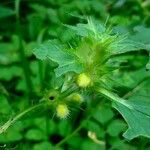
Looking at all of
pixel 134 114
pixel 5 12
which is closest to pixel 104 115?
pixel 134 114

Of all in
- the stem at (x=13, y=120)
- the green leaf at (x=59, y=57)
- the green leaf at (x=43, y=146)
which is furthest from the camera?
the green leaf at (x=43, y=146)

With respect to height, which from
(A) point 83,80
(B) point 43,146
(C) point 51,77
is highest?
(A) point 83,80

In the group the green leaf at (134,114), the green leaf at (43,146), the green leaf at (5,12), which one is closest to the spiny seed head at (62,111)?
the green leaf at (134,114)

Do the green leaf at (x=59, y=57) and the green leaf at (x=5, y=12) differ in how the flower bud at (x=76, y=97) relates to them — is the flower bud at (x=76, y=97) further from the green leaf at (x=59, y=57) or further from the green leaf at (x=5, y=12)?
the green leaf at (x=5, y=12)

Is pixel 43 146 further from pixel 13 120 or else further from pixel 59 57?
pixel 59 57

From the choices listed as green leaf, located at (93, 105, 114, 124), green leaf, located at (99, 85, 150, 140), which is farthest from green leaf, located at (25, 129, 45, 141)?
green leaf, located at (99, 85, 150, 140)

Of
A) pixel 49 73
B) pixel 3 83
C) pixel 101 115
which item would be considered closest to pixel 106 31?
pixel 101 115

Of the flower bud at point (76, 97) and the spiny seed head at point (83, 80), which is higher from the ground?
the spiny seed head at point (83, 80)
